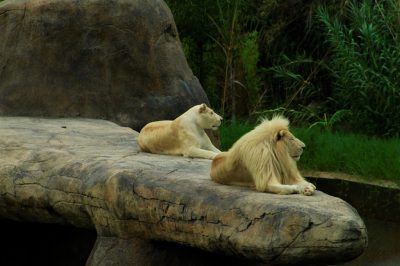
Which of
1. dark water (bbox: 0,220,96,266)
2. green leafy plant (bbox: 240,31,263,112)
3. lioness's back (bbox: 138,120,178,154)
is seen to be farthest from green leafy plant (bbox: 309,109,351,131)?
lioness's back (bbox: 138,120,178,154)

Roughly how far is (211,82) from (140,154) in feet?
20.0

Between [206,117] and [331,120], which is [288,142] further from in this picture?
[331,120]

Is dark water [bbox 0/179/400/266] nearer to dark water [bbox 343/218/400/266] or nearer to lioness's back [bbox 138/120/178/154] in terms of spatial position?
dark water [bbox 343/218/400/266]

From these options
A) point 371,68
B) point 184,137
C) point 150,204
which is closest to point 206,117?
point 184,137

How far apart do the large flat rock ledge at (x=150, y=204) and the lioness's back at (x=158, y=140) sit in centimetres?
11

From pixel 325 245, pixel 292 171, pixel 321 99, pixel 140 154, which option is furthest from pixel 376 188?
pixel 321 99

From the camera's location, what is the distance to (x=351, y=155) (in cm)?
941

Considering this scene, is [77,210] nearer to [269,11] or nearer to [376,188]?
[376,188]

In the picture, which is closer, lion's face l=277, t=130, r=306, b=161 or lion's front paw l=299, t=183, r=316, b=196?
lion's front paw l=299, t=183, r=316, b=196

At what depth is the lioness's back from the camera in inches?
291

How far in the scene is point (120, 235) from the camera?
6.35 m

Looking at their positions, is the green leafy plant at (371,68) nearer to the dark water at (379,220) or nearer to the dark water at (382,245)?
the dark water at (379,220)

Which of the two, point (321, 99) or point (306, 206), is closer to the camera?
point (306, 206)

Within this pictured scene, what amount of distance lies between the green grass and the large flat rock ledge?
227 cm
